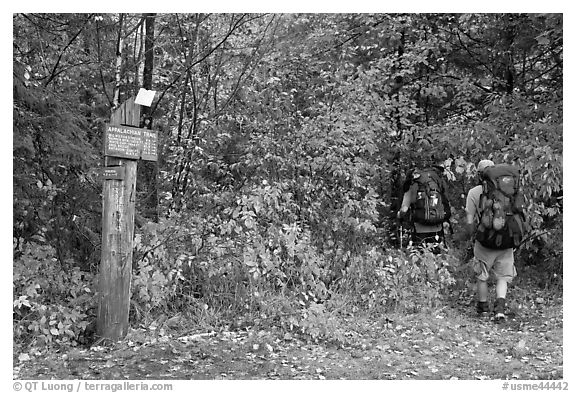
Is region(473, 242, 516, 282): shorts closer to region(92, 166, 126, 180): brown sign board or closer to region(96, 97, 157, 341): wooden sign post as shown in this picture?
Result: region(96, 97, 157, 341): wooden sign post

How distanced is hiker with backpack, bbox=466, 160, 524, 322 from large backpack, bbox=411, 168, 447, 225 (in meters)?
0.86

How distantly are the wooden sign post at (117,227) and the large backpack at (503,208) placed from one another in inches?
168

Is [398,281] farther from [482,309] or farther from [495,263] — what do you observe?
[495,263]

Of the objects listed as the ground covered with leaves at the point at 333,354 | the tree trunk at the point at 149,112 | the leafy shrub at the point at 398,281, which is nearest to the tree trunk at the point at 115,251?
the ground covered with leaves at the point at 333,354

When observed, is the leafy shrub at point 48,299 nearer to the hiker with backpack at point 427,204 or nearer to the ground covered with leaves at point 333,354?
the ground covered with leaves at point 333,354

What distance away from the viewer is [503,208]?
701cm

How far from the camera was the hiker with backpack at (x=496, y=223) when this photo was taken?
703 cm

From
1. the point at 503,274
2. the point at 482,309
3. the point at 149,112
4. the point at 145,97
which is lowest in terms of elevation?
the point at 482,309

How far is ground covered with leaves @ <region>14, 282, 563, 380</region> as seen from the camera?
5.43 m

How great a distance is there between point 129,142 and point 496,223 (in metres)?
4.50

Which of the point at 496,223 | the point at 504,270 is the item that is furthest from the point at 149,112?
the point at 504,270

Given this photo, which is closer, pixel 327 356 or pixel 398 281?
pixel 327 356

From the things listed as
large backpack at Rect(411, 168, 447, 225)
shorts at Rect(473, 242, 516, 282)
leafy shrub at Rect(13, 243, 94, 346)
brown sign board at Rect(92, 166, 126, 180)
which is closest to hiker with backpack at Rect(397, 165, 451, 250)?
large backpack at Rect(411, 168, 447, 225)

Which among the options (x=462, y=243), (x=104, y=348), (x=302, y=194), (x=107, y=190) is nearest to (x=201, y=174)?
(x=302, y=194)
